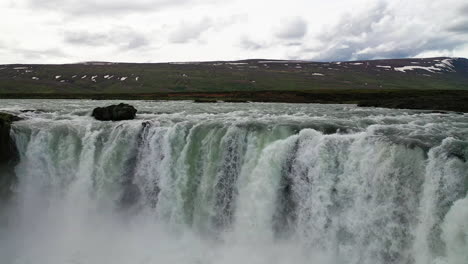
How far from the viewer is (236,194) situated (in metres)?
19.8

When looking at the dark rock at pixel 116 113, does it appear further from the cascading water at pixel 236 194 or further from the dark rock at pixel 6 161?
the dark rock at pixel 6 161

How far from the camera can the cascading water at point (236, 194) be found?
48.0 feet

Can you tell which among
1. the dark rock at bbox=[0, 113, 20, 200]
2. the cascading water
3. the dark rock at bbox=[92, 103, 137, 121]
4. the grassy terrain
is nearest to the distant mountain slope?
the grassy terrain

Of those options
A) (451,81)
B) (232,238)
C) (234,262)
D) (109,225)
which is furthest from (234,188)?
(451,81)

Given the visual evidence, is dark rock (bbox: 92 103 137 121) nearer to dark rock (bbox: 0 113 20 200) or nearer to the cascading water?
the cascading water

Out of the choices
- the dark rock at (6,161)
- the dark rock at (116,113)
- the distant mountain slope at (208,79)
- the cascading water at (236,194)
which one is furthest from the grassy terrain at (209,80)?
the cascading water at (236,194)

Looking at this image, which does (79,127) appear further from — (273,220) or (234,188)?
(273,220)

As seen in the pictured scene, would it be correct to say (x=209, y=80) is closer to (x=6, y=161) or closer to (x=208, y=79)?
(x=208, y=79)

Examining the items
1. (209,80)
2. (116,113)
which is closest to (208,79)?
(209,80)

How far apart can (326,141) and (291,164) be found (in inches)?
81.1

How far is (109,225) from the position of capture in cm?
2244

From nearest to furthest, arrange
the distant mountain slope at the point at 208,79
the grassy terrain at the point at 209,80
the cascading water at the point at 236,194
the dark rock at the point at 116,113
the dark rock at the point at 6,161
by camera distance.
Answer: the cascading water at the point at 236,194, the dark rock at the point at 6,161, the dark rock at the point at 116,113, the grassy terrain at the point at 209,80, the distant mountain slope at the point at 208,79

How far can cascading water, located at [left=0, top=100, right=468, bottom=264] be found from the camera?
14.6 m

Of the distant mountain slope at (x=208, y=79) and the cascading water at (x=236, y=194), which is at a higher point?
the distant mountain slope at (x=208, y=79)
